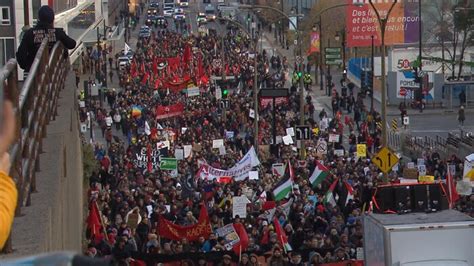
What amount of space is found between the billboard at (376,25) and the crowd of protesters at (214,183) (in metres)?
2.90

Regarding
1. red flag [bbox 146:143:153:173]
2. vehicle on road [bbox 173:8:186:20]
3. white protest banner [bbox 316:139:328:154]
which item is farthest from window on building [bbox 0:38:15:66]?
vehicle on road [bbox 173:8:186:20]

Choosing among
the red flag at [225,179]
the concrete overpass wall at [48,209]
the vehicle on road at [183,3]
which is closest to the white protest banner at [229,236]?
the concrete overpass wall at [48,209]

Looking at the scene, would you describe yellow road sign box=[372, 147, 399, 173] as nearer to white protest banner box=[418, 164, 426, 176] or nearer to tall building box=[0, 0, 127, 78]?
white protest banner box=[418, 164, 426, 176]

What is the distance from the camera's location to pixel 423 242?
13664 millimetres

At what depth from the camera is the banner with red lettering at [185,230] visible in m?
19.1

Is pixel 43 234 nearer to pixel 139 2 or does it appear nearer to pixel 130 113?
pixel 130 113

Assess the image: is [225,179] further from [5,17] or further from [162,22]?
[162,22]

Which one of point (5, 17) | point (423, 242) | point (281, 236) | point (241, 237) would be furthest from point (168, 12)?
point (423, 242)

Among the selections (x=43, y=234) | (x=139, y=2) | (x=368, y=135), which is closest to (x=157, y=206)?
(x=43, y=234)

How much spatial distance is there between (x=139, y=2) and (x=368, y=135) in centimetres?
11754

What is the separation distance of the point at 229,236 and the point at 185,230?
3.42ft

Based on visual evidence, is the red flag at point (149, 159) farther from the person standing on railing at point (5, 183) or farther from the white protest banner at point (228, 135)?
the person standing on railing at point (5, 183)

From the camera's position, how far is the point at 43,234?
21.9ft

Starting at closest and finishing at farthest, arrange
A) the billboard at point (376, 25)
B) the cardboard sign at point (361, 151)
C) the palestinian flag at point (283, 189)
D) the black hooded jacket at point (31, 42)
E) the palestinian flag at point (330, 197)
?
1. the black hooded jacket at point (31, 42)
2. the palestinian flag at point (330, 197)
3. the palestinian flag at point (283, 189)
4. the cardboard sign at point (361, 151)
5. the billboard at point (376, 25)
